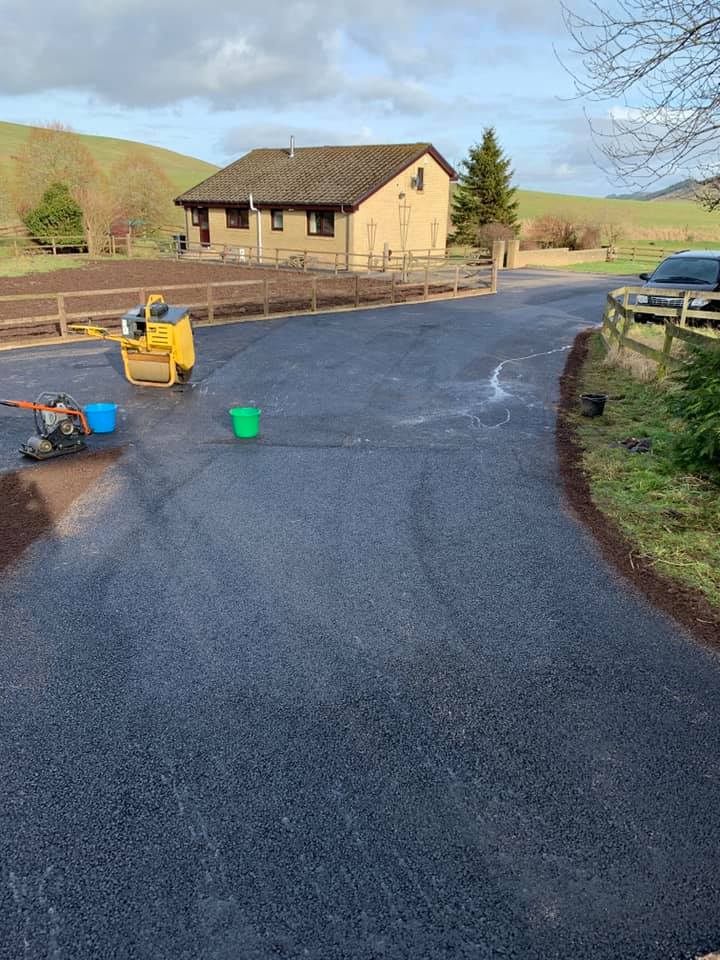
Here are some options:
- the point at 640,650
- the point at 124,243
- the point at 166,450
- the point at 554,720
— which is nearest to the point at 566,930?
the point at 554,720

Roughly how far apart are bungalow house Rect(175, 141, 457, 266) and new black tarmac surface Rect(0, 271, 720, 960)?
94.4 feet

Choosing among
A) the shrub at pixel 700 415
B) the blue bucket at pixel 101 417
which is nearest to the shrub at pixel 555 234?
the shrub at pixel 700 415

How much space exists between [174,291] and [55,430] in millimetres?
16658

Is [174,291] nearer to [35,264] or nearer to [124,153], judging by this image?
[35,264]

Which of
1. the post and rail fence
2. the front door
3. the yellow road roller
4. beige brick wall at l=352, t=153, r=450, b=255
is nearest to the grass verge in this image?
the post and rail fence

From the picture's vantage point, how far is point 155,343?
11.3 metres

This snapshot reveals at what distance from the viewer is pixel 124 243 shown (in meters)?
41.6

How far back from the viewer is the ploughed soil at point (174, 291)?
1798 cm

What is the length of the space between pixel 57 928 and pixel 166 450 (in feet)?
21.7

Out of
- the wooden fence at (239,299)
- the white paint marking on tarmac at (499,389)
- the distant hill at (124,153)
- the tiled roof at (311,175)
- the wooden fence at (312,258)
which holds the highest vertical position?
the distant hill at (124,153)

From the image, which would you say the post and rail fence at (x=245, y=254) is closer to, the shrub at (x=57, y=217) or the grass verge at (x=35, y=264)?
the shrub at (x=57, y=217)

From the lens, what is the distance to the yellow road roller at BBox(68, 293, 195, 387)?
1100 centimetres

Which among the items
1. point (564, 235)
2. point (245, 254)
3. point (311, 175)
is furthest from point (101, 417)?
point (564, 235)

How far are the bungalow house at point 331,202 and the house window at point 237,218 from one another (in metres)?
0.06
